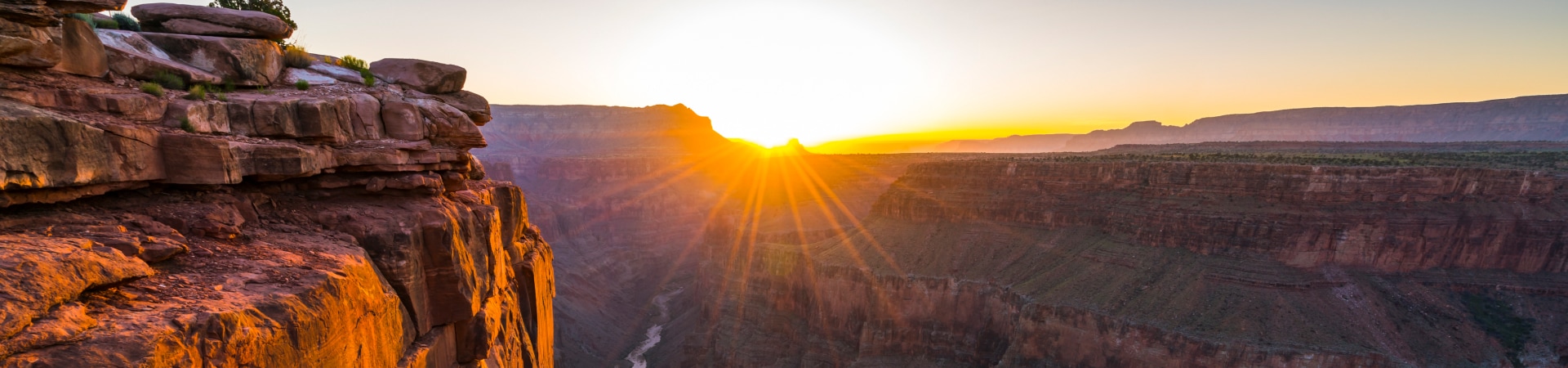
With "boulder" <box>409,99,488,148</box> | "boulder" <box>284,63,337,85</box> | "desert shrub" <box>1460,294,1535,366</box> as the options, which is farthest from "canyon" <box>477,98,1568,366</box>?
"boulder" <box>284,63,337,85</box>

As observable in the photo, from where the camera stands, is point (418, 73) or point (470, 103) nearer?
point (418, 73)

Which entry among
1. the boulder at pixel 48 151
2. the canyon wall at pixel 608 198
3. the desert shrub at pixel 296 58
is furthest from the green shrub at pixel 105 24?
the canyon wall at pixel 608 198

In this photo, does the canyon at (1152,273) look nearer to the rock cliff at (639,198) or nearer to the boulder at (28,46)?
the rock cliff at (639,198)

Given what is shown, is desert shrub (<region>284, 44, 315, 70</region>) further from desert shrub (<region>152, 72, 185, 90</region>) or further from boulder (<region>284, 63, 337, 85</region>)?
desert shrub (<region>152, 72, 185, 90</region>)

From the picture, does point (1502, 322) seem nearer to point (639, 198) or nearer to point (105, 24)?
point (105, 24)

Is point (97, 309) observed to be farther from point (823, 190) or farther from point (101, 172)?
point (823, 190)

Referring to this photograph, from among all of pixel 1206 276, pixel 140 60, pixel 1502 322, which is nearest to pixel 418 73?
pixel 140 60
